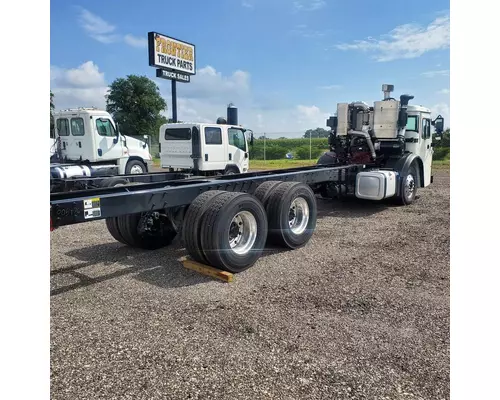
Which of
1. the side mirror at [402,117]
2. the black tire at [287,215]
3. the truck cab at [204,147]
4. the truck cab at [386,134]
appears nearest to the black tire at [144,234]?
the black tire at [287,215]

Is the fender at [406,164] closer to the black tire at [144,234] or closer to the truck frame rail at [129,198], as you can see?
the truck frame rail at [129,198]

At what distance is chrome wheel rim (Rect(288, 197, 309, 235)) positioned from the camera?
19.2ft

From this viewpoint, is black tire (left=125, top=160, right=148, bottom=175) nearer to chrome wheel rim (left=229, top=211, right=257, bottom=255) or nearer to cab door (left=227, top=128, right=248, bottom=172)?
cab door (left=227, top=128, right=248, bottom=172)

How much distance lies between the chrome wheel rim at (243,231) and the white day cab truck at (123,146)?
643 centimetres

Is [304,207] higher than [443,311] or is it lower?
higher

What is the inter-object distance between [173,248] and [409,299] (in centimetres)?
324

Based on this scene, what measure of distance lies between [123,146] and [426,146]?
8805mm

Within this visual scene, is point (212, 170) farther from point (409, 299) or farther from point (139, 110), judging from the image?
point (139, 110)

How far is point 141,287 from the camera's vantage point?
13.8 ft

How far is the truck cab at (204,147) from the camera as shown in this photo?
11203 mm

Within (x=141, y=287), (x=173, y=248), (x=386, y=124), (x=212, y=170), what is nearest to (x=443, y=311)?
(x=141, y=287)

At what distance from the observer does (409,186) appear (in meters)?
9.27

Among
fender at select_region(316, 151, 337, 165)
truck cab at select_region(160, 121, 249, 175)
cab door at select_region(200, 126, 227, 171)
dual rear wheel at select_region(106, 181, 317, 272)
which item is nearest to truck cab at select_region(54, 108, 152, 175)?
truck cab at select_region(160, 121, 249, 175)

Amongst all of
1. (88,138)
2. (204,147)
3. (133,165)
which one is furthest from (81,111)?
(204,147)
